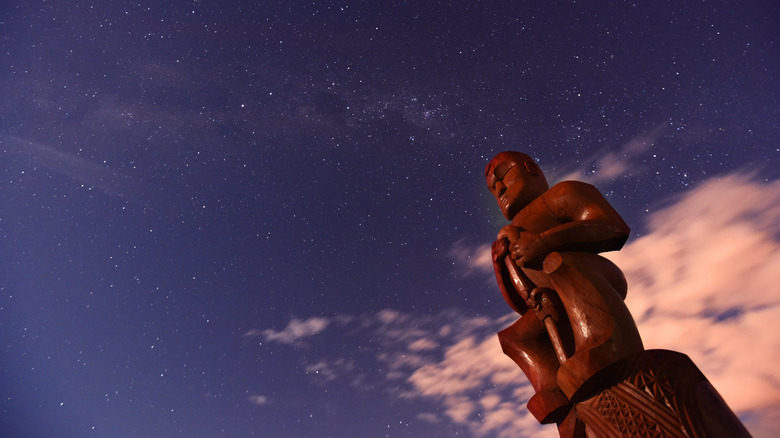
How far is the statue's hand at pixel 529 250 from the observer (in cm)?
318

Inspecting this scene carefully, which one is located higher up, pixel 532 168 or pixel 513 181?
pixel 532 168

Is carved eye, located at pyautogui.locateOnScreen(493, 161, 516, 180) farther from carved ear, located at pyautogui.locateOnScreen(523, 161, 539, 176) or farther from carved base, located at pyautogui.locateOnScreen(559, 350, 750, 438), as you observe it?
carved base, located at pyautogui.locateOnScreen(559, 350, 750, 438)

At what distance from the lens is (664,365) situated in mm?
2443

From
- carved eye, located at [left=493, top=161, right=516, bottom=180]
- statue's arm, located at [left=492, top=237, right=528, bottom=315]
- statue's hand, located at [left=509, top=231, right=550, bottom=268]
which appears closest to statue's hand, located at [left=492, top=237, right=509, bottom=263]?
statue's arm, located at [left=492, top=237, right=528, bottom=315]

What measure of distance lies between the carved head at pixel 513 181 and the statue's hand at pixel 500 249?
1.47 feet

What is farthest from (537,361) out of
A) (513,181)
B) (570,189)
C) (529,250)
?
(513,181)

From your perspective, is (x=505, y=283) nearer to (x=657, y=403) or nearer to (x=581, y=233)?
(x=581, y=233)

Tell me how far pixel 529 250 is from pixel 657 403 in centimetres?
126

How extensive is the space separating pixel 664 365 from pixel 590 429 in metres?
0.62

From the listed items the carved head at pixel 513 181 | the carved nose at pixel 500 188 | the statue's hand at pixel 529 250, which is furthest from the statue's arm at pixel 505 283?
the carved nose at pixel 500 188

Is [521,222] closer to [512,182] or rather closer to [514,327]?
[512,182]

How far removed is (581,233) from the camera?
3174mm

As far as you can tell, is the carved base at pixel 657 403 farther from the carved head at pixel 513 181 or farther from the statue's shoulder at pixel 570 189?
the carved head at pixel 513 181

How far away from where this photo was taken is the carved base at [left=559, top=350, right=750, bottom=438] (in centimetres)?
222
